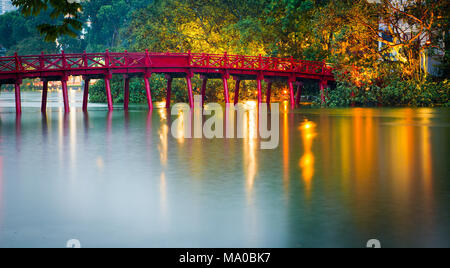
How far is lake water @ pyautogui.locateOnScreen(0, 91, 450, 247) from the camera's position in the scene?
9086 mm

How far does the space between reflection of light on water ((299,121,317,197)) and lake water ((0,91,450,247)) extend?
0.05 m

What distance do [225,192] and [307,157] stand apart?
594 cm

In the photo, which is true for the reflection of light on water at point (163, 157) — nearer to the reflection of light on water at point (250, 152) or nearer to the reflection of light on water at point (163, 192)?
the reflection of light on water at point (163, 192)

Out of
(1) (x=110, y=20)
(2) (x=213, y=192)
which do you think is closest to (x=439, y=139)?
(2) (x=213, y=192)

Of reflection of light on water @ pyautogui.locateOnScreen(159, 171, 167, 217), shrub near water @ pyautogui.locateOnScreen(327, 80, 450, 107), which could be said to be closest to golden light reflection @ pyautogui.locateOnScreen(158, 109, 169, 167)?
reflection of light on water @ pyautogui.locateOnScreen(159, 171, 167, 217)

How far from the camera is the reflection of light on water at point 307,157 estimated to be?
13.9 meters

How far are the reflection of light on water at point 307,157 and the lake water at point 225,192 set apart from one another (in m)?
0.05

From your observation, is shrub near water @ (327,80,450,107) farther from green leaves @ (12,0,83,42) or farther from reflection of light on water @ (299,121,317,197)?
green leaves @ (12,0,83,42)

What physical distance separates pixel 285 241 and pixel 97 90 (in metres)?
60.5

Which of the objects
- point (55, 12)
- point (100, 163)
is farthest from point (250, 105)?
point (100, 163)

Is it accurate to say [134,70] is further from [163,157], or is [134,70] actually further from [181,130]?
[163,157]

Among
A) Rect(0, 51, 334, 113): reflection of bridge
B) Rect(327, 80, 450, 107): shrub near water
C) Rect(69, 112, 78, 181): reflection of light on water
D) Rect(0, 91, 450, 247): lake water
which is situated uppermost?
Rect(0, 51, 334, 113): reflection of bridge

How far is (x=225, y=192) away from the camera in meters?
12.3
